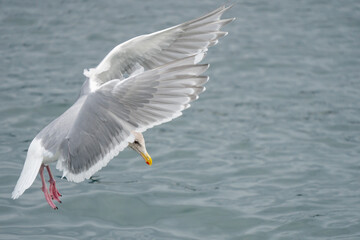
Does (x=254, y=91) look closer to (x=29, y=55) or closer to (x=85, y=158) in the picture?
(x=29, y=55)

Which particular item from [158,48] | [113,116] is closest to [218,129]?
[158,48]

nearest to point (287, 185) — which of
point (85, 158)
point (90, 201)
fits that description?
point (90, 201)

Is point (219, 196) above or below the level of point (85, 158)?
below

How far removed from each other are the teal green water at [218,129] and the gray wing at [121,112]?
109 cm

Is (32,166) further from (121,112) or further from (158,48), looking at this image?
(158,48)

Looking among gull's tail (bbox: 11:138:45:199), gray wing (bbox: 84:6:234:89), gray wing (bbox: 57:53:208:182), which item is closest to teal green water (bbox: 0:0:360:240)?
gull's tail (bbox: 11:138:45:199)

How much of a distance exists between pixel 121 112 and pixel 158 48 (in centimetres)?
106

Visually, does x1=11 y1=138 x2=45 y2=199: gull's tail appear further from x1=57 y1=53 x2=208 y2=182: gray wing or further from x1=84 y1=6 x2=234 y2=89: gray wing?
x1=84 y1=6 x2=234 y2=89: gray wing

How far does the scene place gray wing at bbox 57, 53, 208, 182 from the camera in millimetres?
4324

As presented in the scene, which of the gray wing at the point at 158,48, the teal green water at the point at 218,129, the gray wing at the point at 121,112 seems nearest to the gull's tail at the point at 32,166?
the gray wing at the point at 121,112

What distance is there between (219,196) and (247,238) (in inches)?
28.9

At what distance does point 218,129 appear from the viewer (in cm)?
752

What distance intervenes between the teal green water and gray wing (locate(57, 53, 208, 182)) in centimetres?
109

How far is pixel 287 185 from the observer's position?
6.33 m
